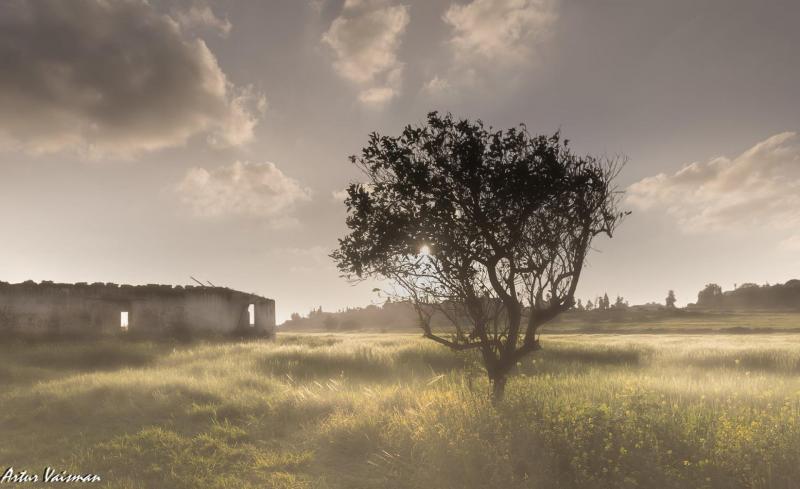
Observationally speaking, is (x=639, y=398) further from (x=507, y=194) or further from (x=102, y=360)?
(x=102, y=360)

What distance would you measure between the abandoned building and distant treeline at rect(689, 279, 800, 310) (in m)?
144

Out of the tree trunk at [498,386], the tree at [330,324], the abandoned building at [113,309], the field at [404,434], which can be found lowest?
the tree at [330,324]

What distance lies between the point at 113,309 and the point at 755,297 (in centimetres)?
16245

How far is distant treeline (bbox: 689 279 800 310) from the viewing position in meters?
123

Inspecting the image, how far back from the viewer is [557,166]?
24.6ft

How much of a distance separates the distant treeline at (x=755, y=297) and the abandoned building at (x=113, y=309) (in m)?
144

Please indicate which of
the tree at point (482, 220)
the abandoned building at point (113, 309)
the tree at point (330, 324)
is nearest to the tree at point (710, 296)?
the tree at point (330, 324)

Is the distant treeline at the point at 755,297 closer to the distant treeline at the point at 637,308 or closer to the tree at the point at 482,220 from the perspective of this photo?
the distant treeline at the point at 637,308

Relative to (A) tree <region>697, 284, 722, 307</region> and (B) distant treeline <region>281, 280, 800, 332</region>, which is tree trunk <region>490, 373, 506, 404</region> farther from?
(A) tree <region>697, 284, 722, 307</region>

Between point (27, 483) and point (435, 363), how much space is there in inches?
539

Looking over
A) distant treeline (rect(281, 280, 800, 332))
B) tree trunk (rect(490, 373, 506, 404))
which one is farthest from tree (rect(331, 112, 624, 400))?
distant treeline (rect(281, 280, 800, 332))

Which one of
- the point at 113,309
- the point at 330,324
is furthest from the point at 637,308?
the point at 113,309

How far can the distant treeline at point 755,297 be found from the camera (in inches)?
4852

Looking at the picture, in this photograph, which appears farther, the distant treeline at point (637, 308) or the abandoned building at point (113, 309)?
the distant treeline at point (637, 308)
